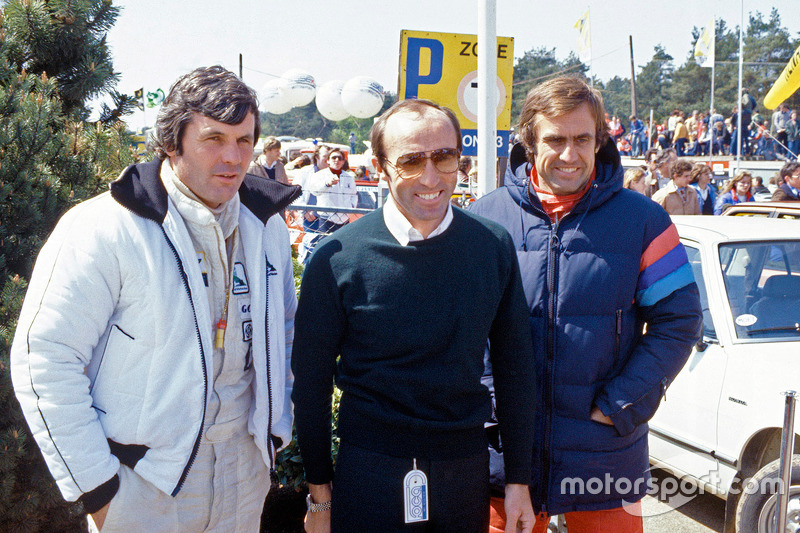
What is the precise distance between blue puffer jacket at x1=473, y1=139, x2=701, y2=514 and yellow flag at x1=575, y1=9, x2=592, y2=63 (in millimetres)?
24238

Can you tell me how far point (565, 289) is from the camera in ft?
7.48

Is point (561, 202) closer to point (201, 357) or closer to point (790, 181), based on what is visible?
point (201, 357)

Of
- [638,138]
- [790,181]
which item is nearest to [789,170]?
[790,181]

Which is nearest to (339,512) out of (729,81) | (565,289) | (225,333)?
(225,333)

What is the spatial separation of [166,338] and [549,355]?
1.24 meters

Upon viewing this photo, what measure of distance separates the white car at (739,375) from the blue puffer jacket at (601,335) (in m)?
1.51

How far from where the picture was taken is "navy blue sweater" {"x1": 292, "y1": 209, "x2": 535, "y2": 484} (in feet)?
6.44

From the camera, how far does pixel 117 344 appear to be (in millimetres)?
1844

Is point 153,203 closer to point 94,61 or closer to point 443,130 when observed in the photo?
point 443,130

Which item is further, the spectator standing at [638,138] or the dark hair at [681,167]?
the spectator standing at [638,138]

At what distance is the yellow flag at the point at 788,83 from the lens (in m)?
13.4

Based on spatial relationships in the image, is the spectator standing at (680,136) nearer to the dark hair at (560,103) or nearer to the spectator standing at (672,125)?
the spectator standing at (672,125)

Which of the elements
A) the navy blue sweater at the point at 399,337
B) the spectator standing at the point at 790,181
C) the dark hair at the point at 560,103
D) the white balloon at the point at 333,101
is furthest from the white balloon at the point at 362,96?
the navy blue sweater at the point at 399,337

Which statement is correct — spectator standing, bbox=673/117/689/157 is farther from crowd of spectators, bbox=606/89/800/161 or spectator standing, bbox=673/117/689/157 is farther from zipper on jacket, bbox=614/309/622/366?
zipper on jacket, bbox=614/309/622/366
